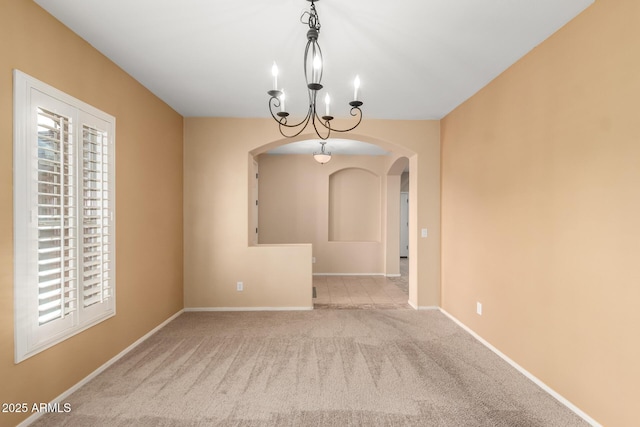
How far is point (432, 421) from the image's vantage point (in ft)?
6.93

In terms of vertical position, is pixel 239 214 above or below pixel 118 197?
below

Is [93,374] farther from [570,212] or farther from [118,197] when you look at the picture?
[570,212]

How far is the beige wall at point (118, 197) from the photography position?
1.88m

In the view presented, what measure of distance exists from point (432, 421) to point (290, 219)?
5.38 metres

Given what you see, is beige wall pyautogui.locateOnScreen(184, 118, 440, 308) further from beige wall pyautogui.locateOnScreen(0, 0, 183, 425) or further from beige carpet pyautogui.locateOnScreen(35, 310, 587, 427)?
beige carpet pyautogui.locateOnScreen(35, 310, 587, 427)

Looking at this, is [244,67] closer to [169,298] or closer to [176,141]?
[176,141]

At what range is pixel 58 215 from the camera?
2211mm

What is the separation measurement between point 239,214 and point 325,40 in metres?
2.71

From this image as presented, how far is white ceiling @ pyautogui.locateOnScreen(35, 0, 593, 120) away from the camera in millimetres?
2115

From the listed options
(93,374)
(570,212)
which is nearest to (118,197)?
(93,374)

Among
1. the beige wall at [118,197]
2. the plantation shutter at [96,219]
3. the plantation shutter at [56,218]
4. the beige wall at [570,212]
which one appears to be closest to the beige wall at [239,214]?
the beige wall at [118,197]

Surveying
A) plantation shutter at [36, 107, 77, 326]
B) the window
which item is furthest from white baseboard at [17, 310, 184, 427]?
plantation shutter at [36, 107, 77, 326]

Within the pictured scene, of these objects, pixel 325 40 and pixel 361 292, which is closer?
pixel 325 40

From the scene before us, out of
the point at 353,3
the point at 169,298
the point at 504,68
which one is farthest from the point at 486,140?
the point at 169,298
